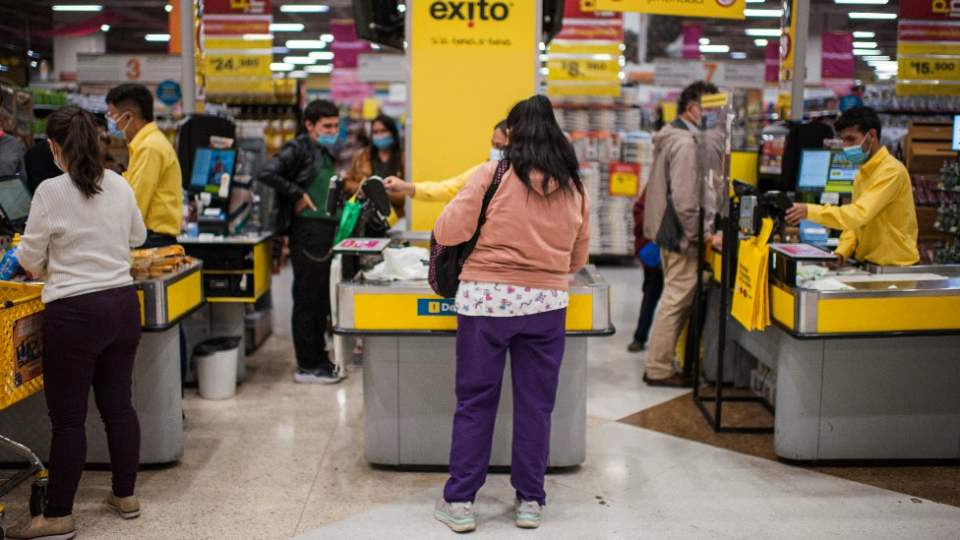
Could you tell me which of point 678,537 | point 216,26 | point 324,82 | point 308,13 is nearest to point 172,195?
point 678,537

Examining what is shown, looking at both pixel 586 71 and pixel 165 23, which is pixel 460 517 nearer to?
pixel 586 71

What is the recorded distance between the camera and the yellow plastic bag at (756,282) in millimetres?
4105

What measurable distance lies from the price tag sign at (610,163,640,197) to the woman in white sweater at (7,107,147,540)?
7898mm

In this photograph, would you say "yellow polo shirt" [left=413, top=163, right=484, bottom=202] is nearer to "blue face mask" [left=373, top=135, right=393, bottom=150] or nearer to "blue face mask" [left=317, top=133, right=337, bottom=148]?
"blue face mask" [left=317, top=133, right=337, bottom=148]

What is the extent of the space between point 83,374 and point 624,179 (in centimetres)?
823

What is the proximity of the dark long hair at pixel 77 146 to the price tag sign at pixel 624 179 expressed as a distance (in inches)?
318

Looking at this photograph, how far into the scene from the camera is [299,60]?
29.5 m

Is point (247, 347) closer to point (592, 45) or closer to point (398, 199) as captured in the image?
point (398, 199)

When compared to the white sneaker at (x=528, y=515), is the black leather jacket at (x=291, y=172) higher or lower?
higher

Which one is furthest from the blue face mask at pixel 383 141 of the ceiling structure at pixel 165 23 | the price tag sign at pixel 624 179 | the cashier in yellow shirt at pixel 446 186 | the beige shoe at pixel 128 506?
the ceiling structure at pixel 165 23

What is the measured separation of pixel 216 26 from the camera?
10.5 m

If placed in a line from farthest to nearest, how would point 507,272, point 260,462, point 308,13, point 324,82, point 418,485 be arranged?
1. point 324,82
2. point 308,13
3. point 260,462
4. point 418,485
5. point 507,272

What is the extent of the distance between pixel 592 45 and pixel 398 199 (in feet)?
18.0

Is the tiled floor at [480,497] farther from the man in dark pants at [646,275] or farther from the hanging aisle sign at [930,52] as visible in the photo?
the hanging aisle sign at [930,52]
